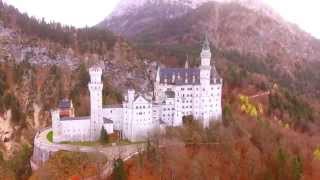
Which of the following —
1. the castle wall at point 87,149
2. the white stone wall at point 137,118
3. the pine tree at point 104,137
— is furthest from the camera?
the white stone wall at point 137,118

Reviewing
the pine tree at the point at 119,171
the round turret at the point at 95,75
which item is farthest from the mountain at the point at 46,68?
the pine tree at the point at 119,171

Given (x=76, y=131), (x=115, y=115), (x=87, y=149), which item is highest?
(x=115, y=115)

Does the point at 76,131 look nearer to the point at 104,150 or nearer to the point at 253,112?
the point at 104,150

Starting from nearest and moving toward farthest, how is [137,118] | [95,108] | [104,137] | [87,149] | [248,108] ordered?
[87,149]
[104,137]
[137,118]
[95,108]
[248,108]

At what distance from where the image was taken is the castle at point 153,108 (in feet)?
244

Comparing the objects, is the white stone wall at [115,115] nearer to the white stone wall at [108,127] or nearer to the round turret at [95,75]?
the white stone wall at [108,127]

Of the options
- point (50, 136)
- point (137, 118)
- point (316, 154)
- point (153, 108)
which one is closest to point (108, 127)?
point (137, 118)

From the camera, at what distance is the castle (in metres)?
74.3

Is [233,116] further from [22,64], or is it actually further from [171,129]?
[22,64]

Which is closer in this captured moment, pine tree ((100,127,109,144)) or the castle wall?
the castle wall

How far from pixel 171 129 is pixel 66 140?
1367 cm

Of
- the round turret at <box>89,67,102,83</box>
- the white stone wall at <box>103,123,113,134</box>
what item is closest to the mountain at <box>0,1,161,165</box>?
the round turret at <box>89,67,102,83</box>

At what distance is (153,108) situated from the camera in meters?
75.9

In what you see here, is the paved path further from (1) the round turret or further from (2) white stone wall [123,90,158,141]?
(1) the round turret
